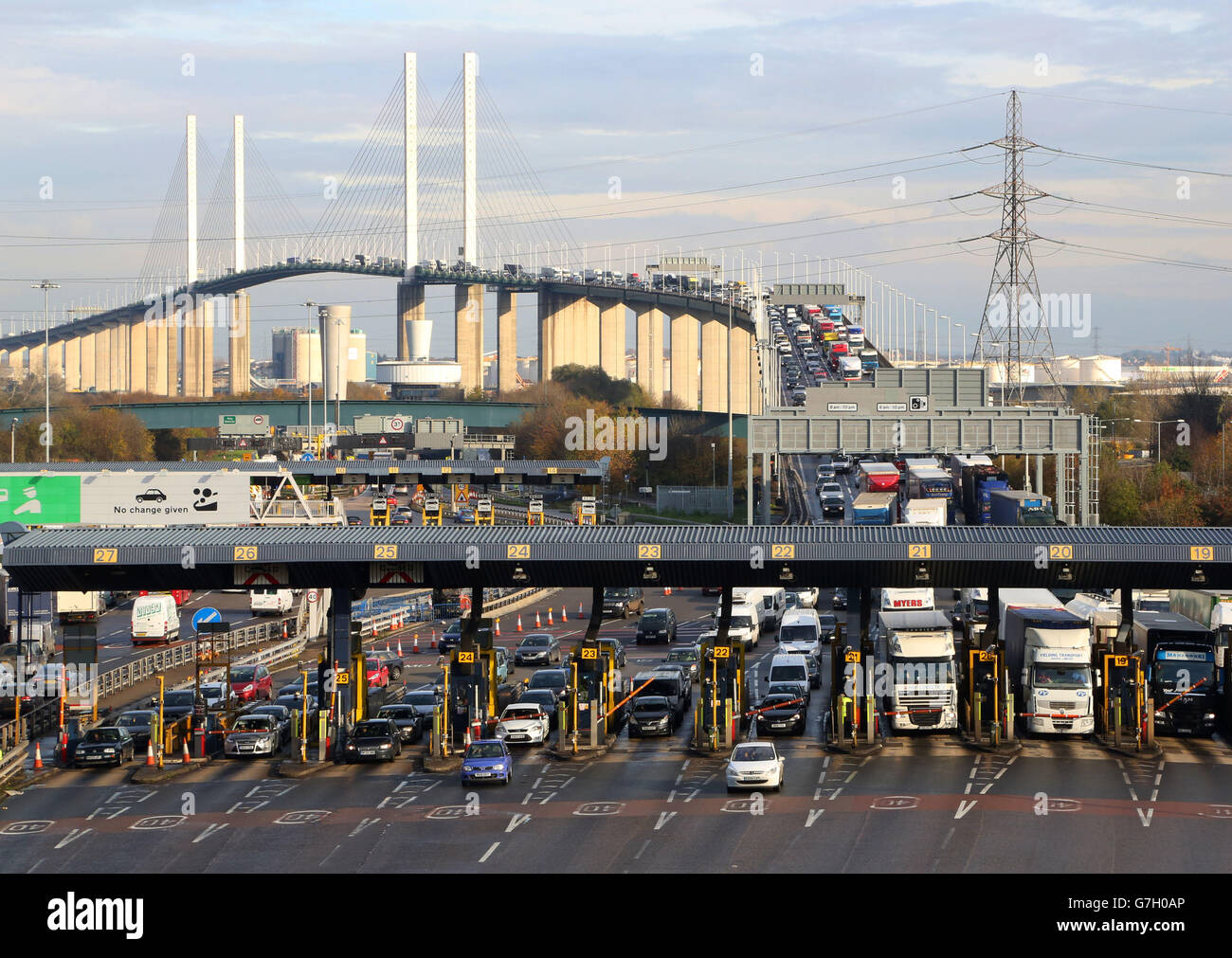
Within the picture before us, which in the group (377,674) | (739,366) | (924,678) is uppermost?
(739,366)

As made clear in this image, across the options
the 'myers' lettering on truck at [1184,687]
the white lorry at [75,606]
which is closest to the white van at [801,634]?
the 'myers' lettering on truck at [1184,687]

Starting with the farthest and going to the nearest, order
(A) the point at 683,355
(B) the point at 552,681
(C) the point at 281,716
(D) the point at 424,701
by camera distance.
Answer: (A) the point at 683,355 → (B) the point at 552,681 → (D) the point at 424,701 → (C) the point at 281,716

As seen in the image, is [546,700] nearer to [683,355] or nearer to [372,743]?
[372,743]

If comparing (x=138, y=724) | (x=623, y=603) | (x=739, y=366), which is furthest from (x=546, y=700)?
(x=739, y=366)

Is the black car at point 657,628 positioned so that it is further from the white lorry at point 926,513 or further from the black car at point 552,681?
the black car at point 552,681

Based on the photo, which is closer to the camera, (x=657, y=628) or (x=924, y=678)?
(x=924, y=678)
